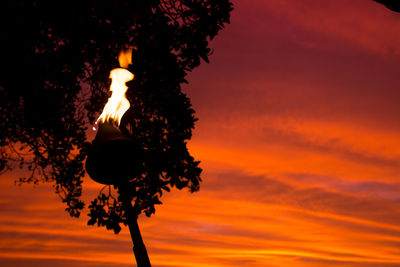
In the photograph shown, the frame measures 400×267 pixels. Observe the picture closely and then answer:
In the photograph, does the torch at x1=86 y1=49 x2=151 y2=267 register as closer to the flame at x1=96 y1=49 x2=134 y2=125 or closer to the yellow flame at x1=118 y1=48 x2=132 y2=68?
the flame at x1=96 y1=49 x2=134 y2=125

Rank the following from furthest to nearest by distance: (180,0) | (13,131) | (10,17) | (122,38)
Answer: (13,131)
(180,0)
(122,38)
(10,17)

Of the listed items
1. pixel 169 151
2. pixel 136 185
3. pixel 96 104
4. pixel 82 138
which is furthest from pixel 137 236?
pixel 96 104

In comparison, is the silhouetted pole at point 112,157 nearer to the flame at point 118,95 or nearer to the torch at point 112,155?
the torch at point 112,155

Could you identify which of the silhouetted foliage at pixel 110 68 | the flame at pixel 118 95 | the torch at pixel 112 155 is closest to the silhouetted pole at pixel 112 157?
the torch at pixel 112 155

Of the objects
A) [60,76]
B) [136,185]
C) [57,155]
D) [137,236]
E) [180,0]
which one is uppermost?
[180,0]

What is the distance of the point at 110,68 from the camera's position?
13.4 m

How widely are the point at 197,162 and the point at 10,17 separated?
6238mm

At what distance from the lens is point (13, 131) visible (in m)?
14.4

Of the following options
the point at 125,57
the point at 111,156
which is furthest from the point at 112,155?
the point at 125,57

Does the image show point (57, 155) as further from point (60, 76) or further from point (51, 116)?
point (60, 76)

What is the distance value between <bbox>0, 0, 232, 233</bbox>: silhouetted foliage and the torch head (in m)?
6.28

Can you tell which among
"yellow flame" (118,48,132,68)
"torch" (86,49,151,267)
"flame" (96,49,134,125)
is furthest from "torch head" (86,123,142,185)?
"yellow flame" (118,48,132,68)

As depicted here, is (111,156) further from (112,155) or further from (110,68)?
(110,68)

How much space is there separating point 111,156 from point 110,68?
830 cm
